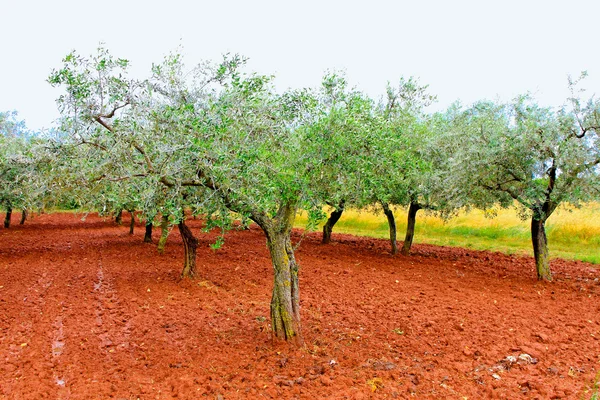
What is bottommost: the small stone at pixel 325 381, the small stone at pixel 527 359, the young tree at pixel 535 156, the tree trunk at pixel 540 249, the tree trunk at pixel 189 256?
the small stone at pixel 325 381

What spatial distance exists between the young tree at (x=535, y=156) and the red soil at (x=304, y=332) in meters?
2.84

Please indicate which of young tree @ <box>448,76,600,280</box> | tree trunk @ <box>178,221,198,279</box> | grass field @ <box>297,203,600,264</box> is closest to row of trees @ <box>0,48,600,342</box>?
tree trunk @ <box>178,221,198,279</box>

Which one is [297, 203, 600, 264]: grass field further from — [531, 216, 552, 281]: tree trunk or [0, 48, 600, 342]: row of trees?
[0, 48, 600, 342]: row of trees

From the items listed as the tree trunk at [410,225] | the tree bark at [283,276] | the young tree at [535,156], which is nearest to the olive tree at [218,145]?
the tree bark at [283,276]

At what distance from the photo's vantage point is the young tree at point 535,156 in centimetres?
1262

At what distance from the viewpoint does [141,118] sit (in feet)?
26.7

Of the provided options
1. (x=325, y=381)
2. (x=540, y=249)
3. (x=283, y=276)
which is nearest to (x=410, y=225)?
(x=540, y=249)

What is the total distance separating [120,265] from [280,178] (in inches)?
476

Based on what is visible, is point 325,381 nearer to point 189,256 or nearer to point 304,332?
point 304,332

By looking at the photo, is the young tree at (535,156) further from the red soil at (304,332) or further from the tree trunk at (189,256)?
the tree trunk at (189,256)

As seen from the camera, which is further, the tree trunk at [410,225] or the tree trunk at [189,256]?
the tree trunk at [410,225]

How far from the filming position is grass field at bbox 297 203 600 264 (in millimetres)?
23516

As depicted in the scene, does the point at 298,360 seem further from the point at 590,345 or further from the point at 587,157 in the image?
the point at 587,157

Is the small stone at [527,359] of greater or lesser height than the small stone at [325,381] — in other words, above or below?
above
